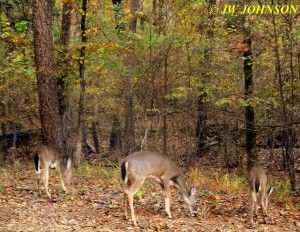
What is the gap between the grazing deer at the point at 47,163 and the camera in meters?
10.1

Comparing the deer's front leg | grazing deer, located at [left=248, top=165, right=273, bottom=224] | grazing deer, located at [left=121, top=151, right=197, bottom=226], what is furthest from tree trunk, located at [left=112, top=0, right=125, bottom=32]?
grazing deer, located at [left=248, top=165, right=273, bottom=224]

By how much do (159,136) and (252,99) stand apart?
17.0 ft

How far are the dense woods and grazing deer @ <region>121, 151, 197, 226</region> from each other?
3873mm

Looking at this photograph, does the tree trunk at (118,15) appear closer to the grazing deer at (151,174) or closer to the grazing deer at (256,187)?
the grazing deer at (151,174)

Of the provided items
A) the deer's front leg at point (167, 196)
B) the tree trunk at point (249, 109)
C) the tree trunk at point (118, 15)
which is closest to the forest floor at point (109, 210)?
the deer's front leg at point (167, 196)

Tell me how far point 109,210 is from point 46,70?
16.5 feet

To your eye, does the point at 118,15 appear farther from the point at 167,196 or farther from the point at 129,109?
the point at 167,196

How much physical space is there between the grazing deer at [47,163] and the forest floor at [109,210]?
38cm

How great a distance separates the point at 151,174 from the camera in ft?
28.6

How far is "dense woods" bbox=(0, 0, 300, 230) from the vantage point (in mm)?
12469

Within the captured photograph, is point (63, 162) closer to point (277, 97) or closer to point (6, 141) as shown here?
point (277, 97)

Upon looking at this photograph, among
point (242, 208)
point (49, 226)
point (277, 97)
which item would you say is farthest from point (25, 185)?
point (277, 97)

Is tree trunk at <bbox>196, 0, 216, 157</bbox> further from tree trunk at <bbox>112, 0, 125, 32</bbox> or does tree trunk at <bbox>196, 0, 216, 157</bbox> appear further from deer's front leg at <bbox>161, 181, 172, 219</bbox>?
deer's front leg at <bbox>161, 181, 172, 219</bbox>

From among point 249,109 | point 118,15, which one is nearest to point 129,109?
point 118,15
